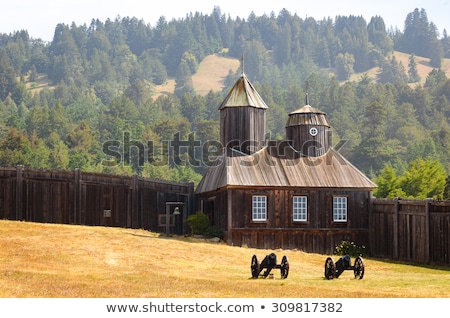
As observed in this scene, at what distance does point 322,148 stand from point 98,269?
19.6 metres

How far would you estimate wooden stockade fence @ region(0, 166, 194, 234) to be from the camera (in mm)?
43000

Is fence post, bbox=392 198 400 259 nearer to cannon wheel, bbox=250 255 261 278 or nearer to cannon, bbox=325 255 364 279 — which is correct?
cannon, bbox=325 255 364 279

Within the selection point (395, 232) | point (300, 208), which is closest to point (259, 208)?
point (300, 208)

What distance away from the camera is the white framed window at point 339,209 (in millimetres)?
44094

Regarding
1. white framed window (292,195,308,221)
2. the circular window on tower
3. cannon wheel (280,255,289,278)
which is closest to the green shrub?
white framed window (292,195,308,221)

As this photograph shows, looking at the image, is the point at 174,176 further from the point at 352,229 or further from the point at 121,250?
the point at 121,250

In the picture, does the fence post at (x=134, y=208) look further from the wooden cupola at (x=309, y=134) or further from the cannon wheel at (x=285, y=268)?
the cannon wheel at (x=285, y=268)

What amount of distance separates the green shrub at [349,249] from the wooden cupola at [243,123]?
7225 mm

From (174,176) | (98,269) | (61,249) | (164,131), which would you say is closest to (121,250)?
(61,249)

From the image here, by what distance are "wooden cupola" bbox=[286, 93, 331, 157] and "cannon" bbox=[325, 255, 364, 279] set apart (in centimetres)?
1717

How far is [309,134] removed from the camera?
46.4 meters

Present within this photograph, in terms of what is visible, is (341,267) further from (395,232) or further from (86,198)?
(86,198)

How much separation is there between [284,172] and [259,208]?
2631 mm

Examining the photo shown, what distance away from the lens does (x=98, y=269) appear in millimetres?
30328
